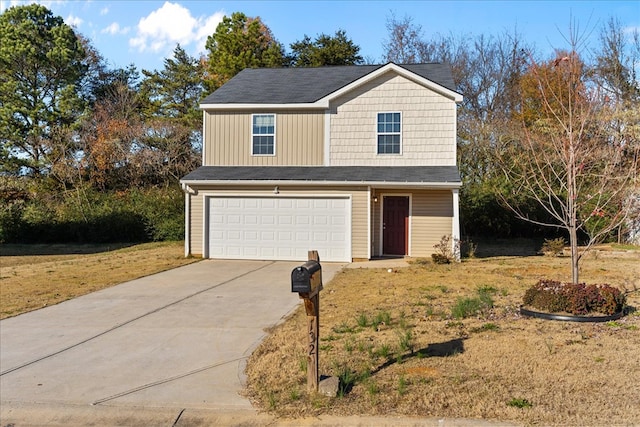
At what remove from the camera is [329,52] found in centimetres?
3192

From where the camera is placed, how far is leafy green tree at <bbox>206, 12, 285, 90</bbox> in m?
32.4

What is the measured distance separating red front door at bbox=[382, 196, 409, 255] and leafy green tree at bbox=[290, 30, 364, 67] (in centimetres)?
1726

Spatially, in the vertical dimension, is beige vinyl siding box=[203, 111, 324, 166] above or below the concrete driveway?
above

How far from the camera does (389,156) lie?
17109 millimetres

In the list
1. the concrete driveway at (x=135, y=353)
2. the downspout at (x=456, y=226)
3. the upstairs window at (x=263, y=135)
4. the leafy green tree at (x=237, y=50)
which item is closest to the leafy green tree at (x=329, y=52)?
the leafy green tree at (x=237, y=50)

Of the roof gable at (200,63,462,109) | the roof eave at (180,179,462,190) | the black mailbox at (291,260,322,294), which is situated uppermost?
the roof gable at (200,63,462,109)

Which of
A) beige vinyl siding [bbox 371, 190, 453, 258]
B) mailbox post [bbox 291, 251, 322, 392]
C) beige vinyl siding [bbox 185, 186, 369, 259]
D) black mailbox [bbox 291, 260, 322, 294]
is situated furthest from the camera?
beige vinyl siding [bbox 371, 190, 453, 258]

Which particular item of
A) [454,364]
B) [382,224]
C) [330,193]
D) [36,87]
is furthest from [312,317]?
[36,87]

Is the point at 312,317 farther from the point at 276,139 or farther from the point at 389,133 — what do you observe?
the point at 276,139

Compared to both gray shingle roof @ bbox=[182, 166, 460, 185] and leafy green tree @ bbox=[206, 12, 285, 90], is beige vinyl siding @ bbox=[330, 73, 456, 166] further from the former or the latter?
leafy green tree @ bbox=[206, 12, 285, 90]

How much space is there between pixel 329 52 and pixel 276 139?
1610 centimetres

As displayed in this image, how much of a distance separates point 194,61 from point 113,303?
1176 inches

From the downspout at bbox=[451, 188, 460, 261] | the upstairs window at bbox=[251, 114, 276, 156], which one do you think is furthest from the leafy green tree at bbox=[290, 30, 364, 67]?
the downspout at bbox=[451, 188, 460, 261]

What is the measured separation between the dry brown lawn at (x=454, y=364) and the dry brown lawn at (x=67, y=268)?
5885mm
